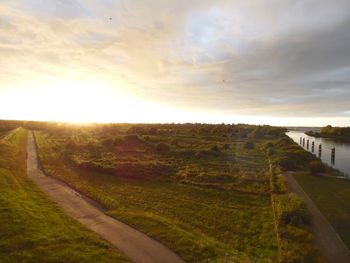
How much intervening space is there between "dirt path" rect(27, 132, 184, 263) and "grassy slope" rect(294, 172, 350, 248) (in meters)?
11.5

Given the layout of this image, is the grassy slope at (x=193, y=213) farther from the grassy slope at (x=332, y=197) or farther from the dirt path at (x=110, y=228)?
the grassy slope at (x=332, y=197)

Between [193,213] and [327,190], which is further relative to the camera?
[327,190]

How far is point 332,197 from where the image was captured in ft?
65.0

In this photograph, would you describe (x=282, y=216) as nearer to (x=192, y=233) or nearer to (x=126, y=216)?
(x=192, y=233)

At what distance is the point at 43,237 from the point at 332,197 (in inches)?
964

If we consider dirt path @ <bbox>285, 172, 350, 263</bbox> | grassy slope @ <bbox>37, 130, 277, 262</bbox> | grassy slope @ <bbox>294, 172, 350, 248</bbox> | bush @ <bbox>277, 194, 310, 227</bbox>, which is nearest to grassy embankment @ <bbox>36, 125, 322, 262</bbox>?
grassy slope @ <bbox>37, 130, 277, 262</bbox>

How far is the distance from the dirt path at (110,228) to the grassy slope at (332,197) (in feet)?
37.6

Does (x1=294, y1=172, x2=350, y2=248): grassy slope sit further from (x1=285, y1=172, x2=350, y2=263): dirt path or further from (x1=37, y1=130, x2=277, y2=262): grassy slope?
(x1=37, y1=130, x2=277, y2=262): grassy slope

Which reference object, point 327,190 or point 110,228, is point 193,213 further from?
point 327,190

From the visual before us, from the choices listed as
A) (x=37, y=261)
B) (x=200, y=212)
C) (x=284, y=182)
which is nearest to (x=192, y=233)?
(x=200, y=212)

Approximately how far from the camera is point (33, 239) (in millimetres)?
12625

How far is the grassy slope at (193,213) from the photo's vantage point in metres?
13.2

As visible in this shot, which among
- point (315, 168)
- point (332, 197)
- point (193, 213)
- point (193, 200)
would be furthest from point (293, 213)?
point (315, 168)

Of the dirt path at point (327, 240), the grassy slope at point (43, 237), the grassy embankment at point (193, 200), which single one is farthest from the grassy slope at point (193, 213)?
the grassy slope at point (43, 237)
